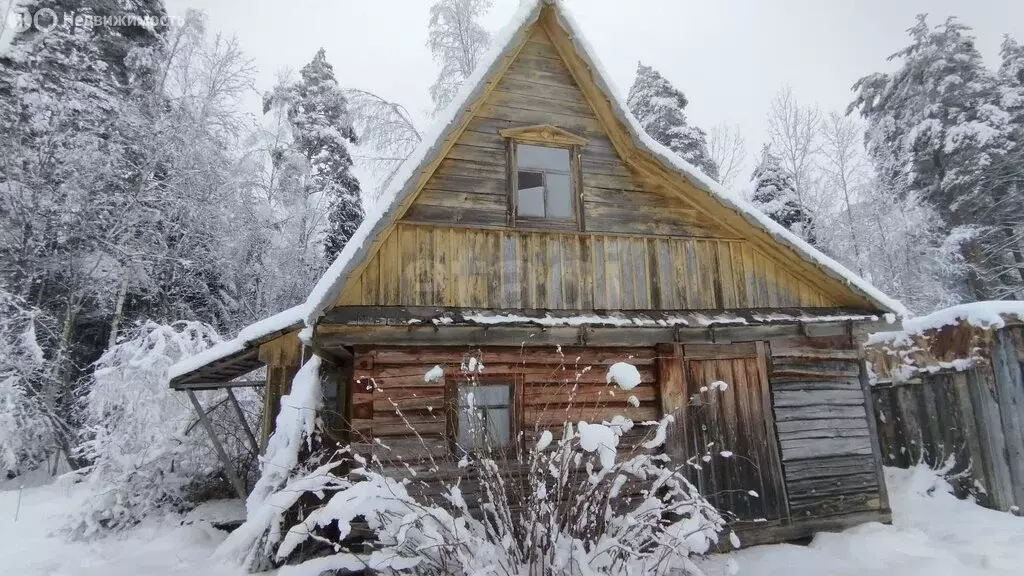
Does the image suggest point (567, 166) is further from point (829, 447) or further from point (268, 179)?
point (268, 179)

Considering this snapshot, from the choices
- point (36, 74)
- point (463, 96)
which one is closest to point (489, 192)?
point (463, 96)

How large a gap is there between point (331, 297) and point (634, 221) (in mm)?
4342

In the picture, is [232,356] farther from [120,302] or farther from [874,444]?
[874,444]

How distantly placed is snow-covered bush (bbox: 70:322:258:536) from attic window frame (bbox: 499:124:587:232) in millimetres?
7104

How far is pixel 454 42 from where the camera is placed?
A: 15023 mm

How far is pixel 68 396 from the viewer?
45.3ft

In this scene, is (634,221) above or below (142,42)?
below

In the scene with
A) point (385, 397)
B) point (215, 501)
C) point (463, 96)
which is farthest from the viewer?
point (215, 501)

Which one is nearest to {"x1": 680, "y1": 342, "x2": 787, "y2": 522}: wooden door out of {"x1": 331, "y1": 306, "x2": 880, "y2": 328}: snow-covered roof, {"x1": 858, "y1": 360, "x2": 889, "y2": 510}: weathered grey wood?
{"x1": 331, "y1": 306, "x2": 880, "y2": 328}: snow-covered roof

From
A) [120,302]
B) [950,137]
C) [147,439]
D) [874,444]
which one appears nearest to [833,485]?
[874,444]

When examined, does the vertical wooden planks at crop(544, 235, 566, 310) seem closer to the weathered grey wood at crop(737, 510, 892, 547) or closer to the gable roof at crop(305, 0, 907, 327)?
the gable roof at crop(305, 0, 907, 327)

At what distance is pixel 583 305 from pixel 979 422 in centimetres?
603

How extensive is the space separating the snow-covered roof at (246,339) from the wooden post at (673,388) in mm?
4795

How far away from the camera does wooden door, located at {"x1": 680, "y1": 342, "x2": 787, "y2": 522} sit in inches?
299
